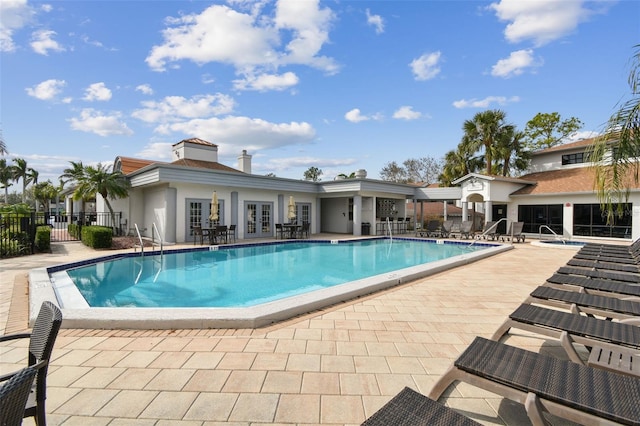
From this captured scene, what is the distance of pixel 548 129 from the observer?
100 feet

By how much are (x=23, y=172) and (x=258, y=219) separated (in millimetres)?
55554

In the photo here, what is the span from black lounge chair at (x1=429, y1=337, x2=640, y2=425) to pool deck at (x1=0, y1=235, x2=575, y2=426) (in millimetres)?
481

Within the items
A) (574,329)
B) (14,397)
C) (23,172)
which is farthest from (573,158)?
(23,172)

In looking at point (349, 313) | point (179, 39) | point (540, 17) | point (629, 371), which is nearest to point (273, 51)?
point (179, 39)

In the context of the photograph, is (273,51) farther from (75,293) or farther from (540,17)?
(75,293)

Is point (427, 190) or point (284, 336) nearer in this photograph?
point (284, 336)

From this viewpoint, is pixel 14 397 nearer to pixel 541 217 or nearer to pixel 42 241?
pixel 42 241

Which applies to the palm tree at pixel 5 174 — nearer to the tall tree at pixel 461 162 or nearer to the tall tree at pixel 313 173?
the tall tree at pixel 313 173

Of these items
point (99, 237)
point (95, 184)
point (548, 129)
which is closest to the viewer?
point (99, 237)

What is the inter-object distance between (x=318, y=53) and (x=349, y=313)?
12.4m

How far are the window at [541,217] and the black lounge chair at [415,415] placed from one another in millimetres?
20643

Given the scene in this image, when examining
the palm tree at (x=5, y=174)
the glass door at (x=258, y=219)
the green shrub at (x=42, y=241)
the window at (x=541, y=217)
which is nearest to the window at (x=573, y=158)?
the window at (x=541, y=217)

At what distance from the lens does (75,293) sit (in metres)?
5.61

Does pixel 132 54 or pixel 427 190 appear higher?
pixel 132 54
